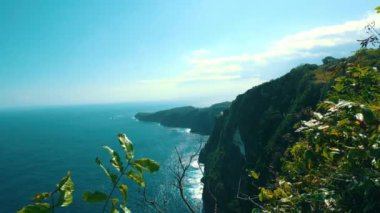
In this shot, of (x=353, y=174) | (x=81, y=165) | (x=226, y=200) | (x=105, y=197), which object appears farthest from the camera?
(x=81, y=165)

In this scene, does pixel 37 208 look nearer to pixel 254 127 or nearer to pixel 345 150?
pixel 345 150

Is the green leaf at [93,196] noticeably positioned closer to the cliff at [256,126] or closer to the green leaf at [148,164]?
the green leaf at [148,164]

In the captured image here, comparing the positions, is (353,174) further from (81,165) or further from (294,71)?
(81,165)

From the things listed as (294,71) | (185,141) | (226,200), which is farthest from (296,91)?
(185,141)

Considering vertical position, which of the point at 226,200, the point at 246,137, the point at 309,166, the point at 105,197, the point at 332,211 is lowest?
the point at 226,200

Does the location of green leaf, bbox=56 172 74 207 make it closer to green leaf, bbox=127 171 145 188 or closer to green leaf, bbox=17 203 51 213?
green leaf, bbox=17 203 51 213

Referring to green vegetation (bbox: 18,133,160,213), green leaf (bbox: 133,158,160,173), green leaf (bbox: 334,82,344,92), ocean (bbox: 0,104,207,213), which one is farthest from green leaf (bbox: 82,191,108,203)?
ocean (bbox: 0,104,207,213)

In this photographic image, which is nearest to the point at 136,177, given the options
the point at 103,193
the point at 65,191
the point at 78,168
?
the point at 103,193
